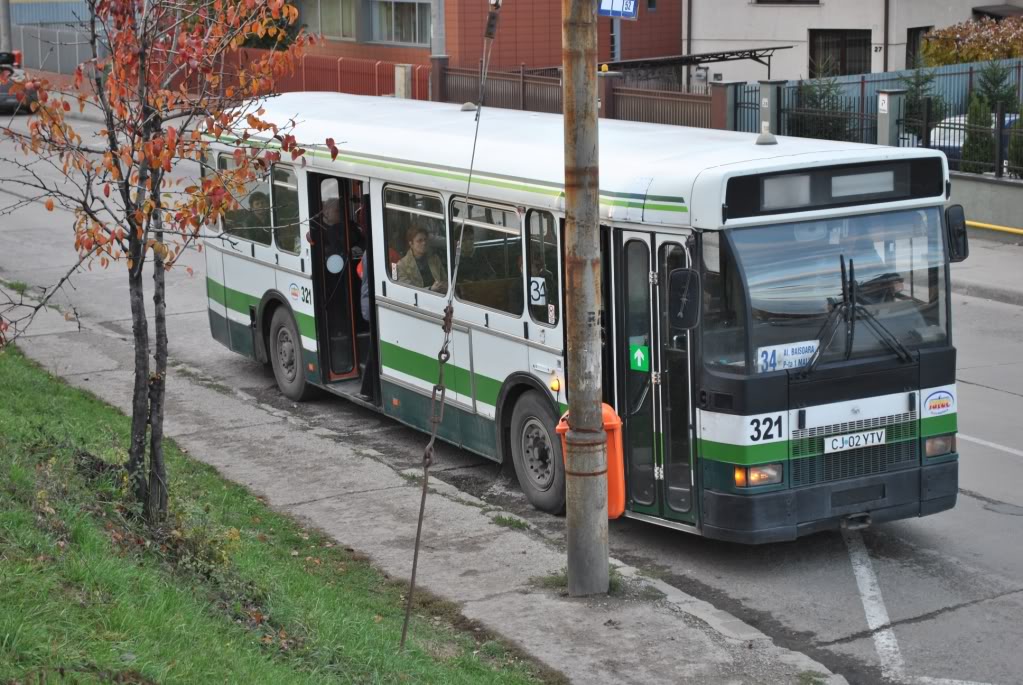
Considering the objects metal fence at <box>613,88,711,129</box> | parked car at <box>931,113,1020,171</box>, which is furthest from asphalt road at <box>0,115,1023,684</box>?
metal fence at <box>613,88,711,129</box>

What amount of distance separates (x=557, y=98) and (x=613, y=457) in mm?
21066

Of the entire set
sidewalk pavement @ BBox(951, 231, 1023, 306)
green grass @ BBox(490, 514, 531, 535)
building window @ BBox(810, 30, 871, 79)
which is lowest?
green grass @ BBox(490, 514, 531, 535)

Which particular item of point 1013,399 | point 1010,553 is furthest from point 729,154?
point 1013,399

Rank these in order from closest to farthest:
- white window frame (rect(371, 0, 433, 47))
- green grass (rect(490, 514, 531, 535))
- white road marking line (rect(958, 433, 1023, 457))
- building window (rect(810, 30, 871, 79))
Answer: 1. green grass (rect(490, 514, 531, 535))
2. white road marking line (rect(958, 433, 1023, 457))
3. building window (rect(810, 30, 871, 79))
4. white window frame (rect(371, 0, 433, 47))

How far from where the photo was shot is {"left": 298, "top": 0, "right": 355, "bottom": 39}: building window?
147ft

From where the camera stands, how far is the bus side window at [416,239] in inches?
445

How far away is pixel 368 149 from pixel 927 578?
5.86m

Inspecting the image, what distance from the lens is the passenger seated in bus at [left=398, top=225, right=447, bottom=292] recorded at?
11375 mm

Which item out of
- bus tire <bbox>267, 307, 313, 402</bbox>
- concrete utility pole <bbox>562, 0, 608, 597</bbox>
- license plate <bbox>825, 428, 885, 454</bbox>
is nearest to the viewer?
concrete utility pole <bbox>562, 0, 608, 597</bbox>

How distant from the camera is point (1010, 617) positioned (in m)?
8.16

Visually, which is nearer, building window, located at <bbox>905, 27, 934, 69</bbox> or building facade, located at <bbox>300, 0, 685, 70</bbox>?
building window, located at <bbox>905, 27, 934, 69</bbox>

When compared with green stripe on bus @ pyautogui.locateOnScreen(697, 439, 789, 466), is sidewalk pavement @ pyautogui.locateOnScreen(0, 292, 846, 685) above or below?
below

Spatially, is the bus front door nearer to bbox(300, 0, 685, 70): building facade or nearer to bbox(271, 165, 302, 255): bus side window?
bbox(271, 165, 302, 255): bus side window

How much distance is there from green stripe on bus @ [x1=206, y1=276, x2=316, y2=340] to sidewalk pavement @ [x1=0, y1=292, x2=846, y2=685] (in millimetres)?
815
